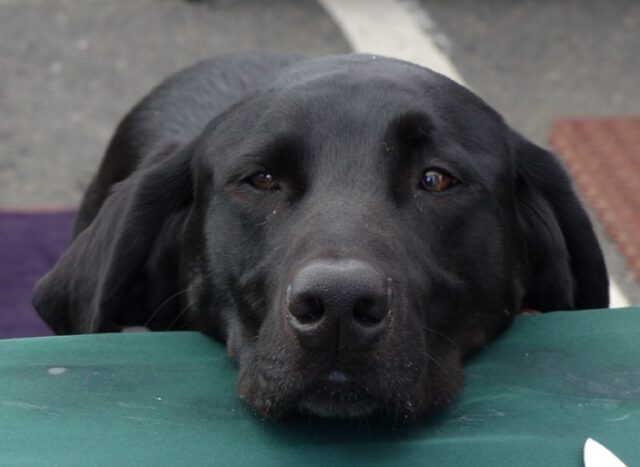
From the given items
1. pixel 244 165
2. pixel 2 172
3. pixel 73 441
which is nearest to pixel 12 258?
pixel 2 172

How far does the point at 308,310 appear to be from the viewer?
2.39 meters

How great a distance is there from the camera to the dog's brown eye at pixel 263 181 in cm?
303

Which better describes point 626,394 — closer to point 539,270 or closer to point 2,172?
point 539,270

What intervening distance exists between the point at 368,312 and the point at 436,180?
69 centimetres

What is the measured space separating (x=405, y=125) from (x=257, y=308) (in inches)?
20.9

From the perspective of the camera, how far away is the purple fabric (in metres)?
5.15

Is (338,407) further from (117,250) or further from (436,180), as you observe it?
(117,250)

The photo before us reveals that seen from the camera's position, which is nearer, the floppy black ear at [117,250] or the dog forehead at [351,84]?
the dog forehead at [351,84]

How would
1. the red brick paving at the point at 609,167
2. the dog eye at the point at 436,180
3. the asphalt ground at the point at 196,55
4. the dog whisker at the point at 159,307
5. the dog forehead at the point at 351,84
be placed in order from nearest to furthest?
the dog eye at the point at 436,180, the dog forehead at the point at 351,84, the dog whisker at the point at 159,307, the red brick paving at the point at 609,167, the asphalt ground at the point at 196,55

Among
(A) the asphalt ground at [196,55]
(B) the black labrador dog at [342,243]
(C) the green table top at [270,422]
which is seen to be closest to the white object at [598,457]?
(C) the green table top at [270,422]

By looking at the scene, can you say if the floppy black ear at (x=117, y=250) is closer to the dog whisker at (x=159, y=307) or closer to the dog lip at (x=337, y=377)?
the dog whisker at (x=159, y=307)

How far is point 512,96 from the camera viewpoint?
7137mm

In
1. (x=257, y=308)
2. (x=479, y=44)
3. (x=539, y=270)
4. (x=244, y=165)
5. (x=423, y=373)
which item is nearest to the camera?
(x=423, y=373)

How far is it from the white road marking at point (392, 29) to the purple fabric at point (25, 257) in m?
2.22
